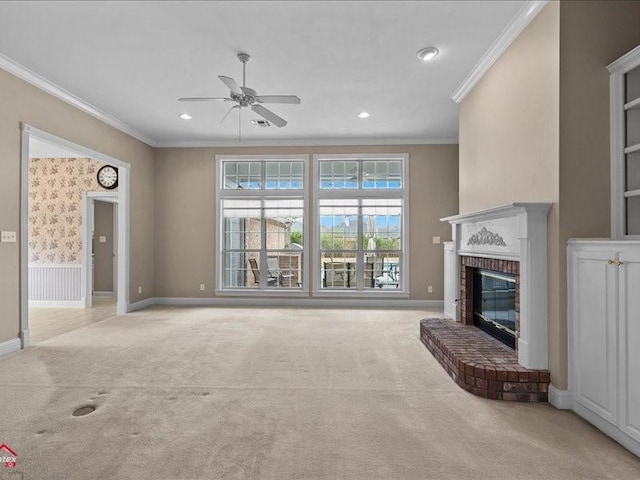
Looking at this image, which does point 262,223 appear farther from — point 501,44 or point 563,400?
point 563,400

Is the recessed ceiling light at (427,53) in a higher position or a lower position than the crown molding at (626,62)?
higher

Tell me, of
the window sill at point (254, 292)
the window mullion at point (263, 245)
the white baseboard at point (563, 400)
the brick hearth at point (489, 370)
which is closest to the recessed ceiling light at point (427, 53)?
the brick hearth at point (489, 370)

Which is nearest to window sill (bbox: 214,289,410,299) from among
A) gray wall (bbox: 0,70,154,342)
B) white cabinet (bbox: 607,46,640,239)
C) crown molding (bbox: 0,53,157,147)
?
gray wall (bbox: 0,70,154,342)

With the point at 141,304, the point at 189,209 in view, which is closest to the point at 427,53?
the point at 189,209

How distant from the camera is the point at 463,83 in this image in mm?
4031

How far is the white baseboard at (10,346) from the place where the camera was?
359 cm

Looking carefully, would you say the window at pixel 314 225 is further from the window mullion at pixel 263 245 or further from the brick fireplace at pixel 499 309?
the brick fireplace at pixel 499 309

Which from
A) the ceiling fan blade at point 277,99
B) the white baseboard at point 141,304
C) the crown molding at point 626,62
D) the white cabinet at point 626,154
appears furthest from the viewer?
the white baseboard at point 141,304

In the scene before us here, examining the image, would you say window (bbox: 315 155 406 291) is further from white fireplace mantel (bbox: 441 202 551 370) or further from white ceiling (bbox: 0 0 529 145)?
white fireplace mantel (bbox: 441 202 551 370)

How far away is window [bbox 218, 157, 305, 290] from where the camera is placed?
21.5ft

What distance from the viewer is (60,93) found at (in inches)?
168

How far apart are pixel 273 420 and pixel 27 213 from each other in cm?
363

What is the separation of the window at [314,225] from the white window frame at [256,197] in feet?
0.06

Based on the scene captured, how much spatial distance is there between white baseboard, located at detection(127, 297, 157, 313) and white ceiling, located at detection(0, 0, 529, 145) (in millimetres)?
2995
